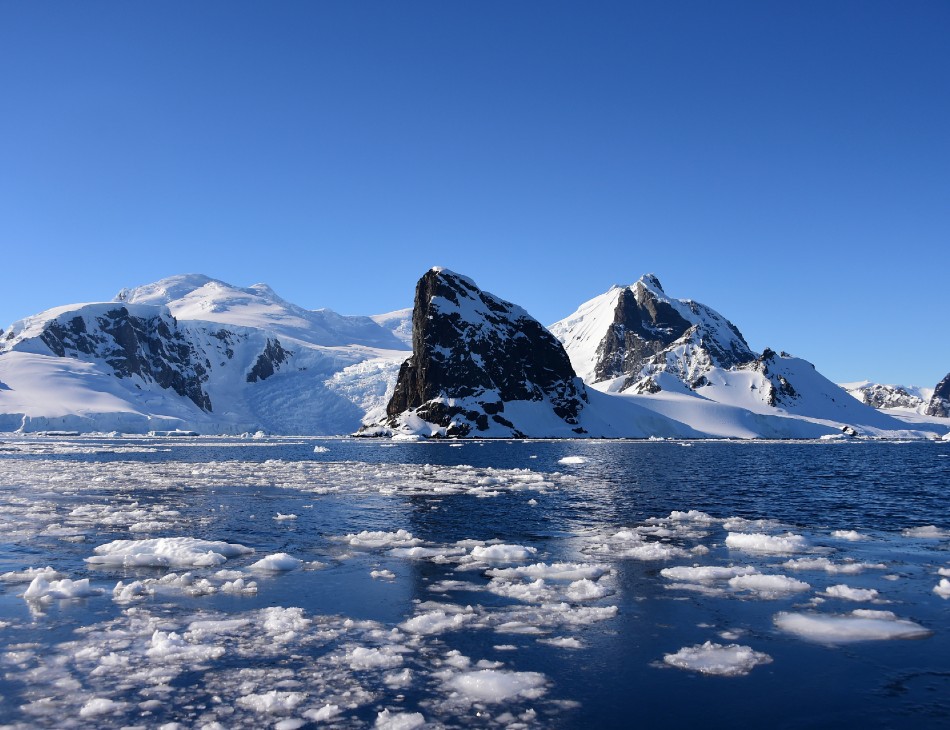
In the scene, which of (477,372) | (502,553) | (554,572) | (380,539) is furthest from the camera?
(477,372)

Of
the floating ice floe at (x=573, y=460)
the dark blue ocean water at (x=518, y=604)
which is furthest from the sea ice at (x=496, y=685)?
the floating ice floe at (x=573, y=460)

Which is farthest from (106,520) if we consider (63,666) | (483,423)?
(483,423)

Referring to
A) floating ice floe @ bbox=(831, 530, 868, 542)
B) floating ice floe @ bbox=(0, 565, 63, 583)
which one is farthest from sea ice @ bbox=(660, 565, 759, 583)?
floating ice floe @ bbox=(0, 565, 63, 583)

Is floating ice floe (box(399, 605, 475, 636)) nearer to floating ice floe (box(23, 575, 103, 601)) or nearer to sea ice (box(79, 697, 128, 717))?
sea ice (box(79, 697, 128, 717))

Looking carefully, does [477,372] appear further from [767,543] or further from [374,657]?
[374,657]

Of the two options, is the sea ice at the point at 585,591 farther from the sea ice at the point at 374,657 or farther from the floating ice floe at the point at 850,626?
the sea ice at the point at 374,657

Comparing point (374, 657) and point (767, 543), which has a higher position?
point (767, 543)

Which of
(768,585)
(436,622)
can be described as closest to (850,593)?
(768,585)
